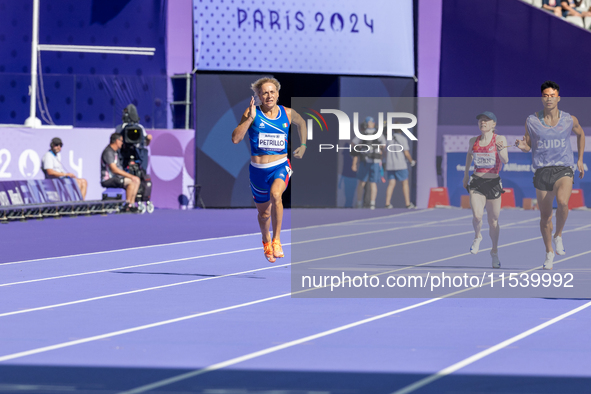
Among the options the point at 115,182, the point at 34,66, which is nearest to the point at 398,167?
the point at 115,182

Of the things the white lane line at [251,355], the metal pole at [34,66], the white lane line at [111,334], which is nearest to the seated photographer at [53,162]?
the metal pole at [34,66]

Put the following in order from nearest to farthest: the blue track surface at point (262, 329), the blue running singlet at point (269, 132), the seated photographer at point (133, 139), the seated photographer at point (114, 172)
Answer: the blue track surface at point (262, 329) → the blue running singlet at point (269, 132) → the seated photographer at point (114, 172) → the seated photographer at point (133, 139)

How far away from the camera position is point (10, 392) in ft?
18.5

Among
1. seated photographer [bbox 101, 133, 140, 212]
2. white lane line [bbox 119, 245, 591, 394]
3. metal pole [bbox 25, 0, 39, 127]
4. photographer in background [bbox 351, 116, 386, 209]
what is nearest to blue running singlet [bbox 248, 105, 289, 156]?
white lane line [bbox 119, 245, 591, 394]

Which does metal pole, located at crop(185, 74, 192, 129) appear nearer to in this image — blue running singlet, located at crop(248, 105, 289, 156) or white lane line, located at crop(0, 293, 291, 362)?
blue running singlet, located at crop(248, 105, 289, 156)

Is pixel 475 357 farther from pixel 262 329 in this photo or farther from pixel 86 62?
pixel 86 62

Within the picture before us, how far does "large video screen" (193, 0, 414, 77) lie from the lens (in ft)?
90.3

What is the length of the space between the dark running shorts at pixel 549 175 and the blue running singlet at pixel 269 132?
3186mm

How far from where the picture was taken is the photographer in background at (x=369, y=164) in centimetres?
2744

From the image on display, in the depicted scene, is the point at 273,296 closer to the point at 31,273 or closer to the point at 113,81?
the point at 31,273

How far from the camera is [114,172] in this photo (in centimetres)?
2339

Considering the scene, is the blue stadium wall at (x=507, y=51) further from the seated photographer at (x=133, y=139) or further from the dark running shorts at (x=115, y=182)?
the dark running shorts at (x=115, y=182)

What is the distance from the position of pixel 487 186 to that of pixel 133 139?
1306 centimetres

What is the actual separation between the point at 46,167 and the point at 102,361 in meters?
17.2
